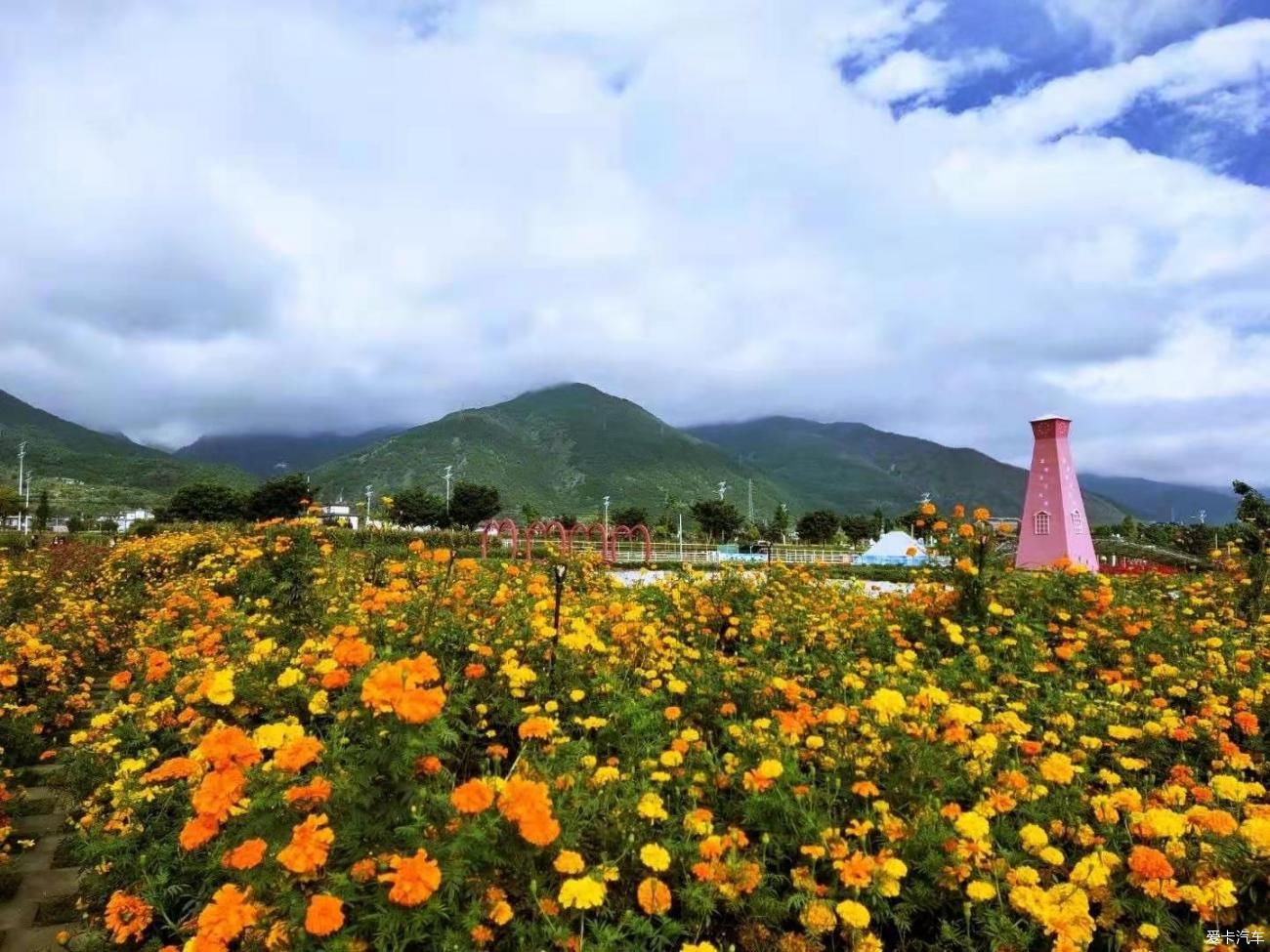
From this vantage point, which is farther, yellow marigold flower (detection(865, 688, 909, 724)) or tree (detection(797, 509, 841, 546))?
tree (detection(797, 509, 841, 546))

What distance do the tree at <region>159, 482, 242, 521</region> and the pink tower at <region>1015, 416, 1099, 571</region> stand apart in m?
59.0

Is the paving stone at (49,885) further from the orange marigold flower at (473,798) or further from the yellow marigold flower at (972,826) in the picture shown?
the yellow marigold flower at (972,826)

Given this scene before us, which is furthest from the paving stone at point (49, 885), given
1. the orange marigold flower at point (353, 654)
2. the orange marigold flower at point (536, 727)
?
the orange marigold flower at point (536, 727)

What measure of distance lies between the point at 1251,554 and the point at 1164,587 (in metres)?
1.00

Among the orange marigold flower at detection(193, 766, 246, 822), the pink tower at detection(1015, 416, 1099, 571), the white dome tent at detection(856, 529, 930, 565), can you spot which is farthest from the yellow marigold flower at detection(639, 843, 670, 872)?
the white dome tent at detection(856, 529, 930, 565)

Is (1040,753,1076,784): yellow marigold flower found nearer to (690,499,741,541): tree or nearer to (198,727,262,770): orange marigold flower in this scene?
(198,727,262,770): orange marigold flower

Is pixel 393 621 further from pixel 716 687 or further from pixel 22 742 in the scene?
pixel 22 742

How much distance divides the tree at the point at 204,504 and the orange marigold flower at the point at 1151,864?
225 feet

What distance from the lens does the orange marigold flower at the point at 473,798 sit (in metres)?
1.88

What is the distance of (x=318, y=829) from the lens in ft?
6.23

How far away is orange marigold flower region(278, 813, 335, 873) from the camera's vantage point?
1755 millimetres

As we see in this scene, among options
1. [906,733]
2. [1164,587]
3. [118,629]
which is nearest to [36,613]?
[118,629]

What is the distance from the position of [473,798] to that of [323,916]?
1.33 feet

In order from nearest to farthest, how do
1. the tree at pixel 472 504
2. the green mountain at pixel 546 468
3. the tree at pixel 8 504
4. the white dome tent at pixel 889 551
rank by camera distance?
the white dome tent at pixel 889 551 → the tree at pixel 8 504 → the tree at pixel 472 504 → the green mountain at pixel 546 468
